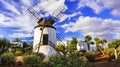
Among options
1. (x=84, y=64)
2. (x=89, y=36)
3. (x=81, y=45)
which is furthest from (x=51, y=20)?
(x=81, y=45)

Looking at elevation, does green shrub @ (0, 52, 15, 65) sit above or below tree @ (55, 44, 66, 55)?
below

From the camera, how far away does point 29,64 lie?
72.5 ft

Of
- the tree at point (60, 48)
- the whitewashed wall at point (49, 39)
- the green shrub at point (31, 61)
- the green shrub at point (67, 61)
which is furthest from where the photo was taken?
the whitewashed wall at point (49, 39)

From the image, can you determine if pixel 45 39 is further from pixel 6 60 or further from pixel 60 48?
pixel 6 60

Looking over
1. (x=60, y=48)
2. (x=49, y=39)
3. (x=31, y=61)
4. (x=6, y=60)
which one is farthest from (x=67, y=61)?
(x=49, y=39)

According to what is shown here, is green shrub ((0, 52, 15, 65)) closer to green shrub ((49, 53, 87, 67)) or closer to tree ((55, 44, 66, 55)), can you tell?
green shrub ((49, 53, 87, 67))

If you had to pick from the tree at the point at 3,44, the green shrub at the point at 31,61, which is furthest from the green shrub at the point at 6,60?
the green shrub at the point at 31,61

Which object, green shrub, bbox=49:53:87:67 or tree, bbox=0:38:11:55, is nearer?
green shrub, bbox=49:53:87:67

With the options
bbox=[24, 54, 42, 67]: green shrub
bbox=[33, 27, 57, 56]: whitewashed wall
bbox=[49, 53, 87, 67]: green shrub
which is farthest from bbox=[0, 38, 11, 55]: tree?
bbox=[33, 27, 57, 56]: whitewashed wall

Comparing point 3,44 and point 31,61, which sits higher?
point 3,44

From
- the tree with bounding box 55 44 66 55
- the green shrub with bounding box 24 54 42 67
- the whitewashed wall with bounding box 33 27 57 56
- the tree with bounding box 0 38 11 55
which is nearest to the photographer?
the green shrub with bounding box 24 54 42 67

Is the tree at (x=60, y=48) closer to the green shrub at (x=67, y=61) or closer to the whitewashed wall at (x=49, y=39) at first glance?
the whitewashed wall at (x=49, y=39)

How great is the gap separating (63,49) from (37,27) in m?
5.82

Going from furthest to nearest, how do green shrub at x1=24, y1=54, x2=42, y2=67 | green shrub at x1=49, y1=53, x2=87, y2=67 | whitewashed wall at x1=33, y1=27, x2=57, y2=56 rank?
1. whitewashed wall at x1=33, y1=27, x2=57, y2=56
2. green shrub at x1=24, y1=54, x2=42, y2=67
3. green shrub at x1=49, y1=53, x2=87, y2=67
